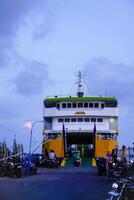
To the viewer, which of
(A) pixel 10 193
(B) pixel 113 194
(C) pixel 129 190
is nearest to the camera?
(B) pixel 113 194

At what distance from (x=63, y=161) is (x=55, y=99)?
20.4 feet

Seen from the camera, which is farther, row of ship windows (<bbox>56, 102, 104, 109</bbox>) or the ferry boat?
row of ship windows (<bbox>56, 102, 104, 109</bbox>)

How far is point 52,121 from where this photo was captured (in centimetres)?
4209

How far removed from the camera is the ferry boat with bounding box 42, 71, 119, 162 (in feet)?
129

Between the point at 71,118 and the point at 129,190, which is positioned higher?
A: the point at 71,118

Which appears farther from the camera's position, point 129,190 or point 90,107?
point 90,107

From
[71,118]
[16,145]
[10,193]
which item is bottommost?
[10,193]

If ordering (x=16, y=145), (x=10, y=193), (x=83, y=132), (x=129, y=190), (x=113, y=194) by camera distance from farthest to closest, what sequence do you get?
(x=83, y=132) → (x=16, y=145) → (x=10, y=193) → (x=129, y=190) → (x=113, y=194)

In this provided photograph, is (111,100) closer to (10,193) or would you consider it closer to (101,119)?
(101,119)

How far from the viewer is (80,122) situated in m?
40.7

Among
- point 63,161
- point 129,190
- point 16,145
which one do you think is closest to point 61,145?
point 63,161

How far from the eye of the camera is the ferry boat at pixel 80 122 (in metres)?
39.4

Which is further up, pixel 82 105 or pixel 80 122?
pixel 82 105

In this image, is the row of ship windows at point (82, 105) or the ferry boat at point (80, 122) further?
the row of ship windows at point (82, 105)
